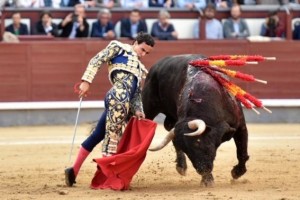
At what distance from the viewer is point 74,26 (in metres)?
12.8

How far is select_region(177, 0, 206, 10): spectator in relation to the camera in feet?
42.6

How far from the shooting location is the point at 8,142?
10.9 meters

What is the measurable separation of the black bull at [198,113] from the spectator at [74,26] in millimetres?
4562

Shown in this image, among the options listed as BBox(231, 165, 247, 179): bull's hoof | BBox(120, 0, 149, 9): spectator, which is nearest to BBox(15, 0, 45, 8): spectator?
BBox(120, 0, 149, 9): spectator

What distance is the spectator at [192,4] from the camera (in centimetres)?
1299

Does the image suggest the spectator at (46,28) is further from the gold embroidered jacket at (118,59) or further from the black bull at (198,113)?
the gold embroidered jacket at (118,59)

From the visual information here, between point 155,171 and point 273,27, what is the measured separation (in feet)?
17.6

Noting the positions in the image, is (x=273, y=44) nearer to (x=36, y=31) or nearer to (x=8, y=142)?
(x=36, y=31)

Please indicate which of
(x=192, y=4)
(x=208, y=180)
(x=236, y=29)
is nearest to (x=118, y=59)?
(x=208, y=180)

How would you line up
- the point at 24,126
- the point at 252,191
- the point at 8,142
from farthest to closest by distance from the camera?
→ 1. the point at 24,126
2. the point at 8,142
3. the point at 252,191

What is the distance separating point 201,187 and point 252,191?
0.37m

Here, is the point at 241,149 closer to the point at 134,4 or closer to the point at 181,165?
the point at 181,165

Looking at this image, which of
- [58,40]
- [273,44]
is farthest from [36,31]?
[273,44]

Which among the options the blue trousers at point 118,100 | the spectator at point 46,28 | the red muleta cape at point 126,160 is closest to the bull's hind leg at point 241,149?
the red muleta cape at point 126,160
